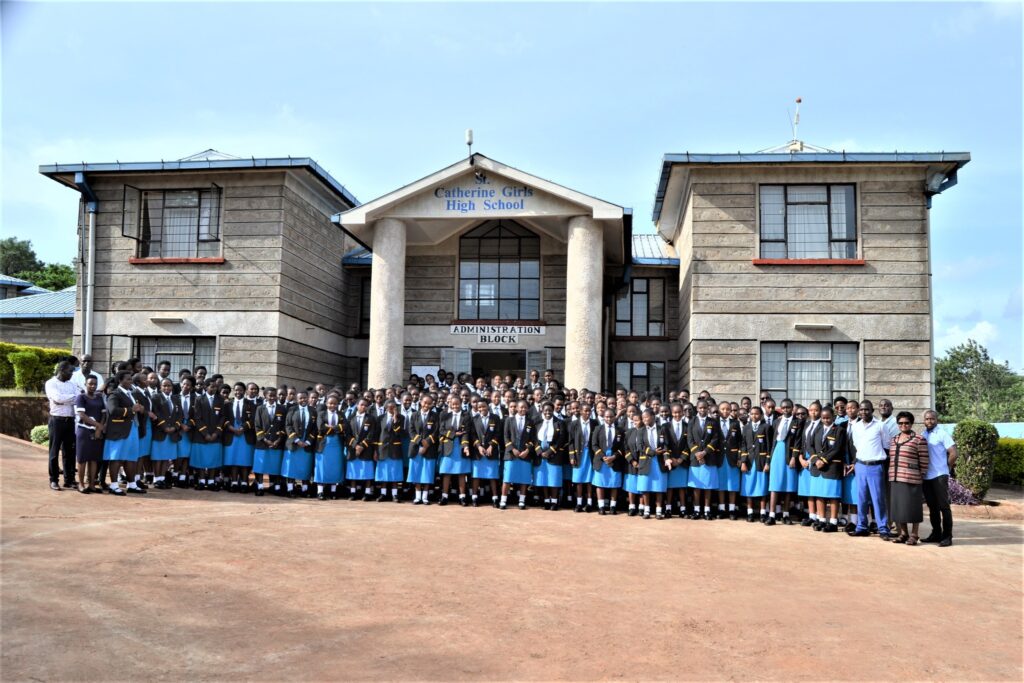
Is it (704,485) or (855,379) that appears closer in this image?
(704,485)

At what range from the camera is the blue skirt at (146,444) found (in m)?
11.8

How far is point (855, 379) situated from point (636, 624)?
42.7ft

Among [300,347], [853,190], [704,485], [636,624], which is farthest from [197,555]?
[853,190]

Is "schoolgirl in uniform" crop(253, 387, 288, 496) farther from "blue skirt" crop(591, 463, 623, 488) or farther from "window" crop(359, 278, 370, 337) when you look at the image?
"window" crop(359, 278, 370, 337)

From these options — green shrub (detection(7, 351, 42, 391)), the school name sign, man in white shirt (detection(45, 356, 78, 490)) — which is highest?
the school name sign

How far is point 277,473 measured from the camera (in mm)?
13258

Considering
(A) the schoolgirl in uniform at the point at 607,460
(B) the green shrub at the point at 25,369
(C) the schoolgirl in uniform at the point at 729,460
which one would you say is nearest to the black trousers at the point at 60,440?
(A) the schoolgirl in uniform at the point at 607,460

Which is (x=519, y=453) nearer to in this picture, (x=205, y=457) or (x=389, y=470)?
(x=389, y=470)

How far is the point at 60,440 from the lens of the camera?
444 inches

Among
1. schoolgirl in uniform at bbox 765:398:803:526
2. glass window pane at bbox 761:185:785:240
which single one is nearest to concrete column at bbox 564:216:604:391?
glass window pane at bbox 761:185:785:240

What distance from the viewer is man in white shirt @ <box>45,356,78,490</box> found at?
1118cm

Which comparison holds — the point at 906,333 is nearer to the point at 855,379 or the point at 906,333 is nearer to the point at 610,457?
the point at 855,379

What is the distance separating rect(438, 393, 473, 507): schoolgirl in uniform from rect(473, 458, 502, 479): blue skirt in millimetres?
127

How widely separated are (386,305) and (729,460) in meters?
9.08
